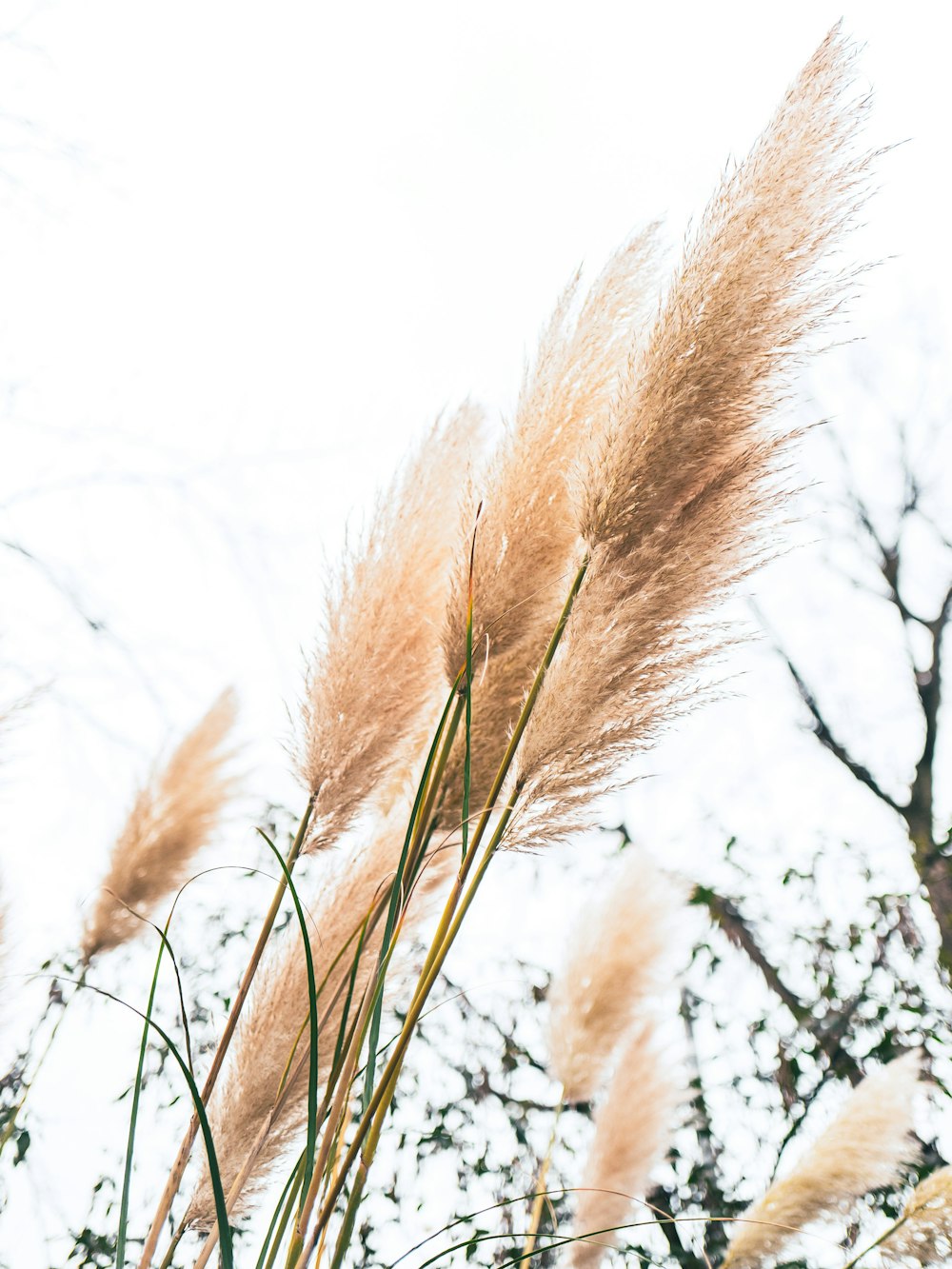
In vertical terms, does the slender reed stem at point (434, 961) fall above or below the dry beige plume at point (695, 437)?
below

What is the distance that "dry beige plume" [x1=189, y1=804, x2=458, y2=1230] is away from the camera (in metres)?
0.89

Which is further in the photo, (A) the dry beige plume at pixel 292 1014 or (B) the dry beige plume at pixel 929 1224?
(B) the dry beige plume at pixel 929 1224

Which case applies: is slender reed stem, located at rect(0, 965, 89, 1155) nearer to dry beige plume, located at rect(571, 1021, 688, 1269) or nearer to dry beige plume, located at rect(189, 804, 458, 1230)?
dry beige plume, located at rect(189, 804, 458, 1230)

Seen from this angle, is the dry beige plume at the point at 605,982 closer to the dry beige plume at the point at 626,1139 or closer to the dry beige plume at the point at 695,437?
the dry beige plume at the point at 626,1139

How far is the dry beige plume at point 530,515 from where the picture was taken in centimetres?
86

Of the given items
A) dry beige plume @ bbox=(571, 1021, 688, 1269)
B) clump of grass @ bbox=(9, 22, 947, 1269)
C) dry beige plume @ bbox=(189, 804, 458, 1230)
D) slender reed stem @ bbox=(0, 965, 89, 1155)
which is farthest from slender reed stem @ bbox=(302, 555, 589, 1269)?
dry beige plume @ bbox=(571, 1021, 688, 1269)

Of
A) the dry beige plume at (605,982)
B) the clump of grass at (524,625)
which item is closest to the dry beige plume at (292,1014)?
the clump of grass at (524,625)

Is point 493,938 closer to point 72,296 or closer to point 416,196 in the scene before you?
point 72,296

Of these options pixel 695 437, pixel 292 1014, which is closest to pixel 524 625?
pixel 695 437

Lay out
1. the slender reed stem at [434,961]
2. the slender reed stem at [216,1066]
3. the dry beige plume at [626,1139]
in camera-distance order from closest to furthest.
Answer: the slender reed stem at [434,961] < the slender reed stem at [216,1066] < the dry beige plume at [626,1139]

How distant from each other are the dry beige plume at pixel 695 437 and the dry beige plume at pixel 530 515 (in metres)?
0.06

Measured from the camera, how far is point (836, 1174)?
1.22 meters

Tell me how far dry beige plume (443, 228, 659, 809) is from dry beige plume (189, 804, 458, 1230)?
20cm

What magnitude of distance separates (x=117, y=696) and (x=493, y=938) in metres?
1.38
